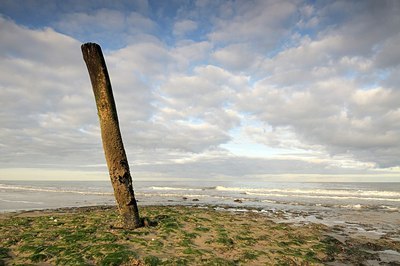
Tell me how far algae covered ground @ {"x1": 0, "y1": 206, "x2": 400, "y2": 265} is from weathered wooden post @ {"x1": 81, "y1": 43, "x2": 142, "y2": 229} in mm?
1425

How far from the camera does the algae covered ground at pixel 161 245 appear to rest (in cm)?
743

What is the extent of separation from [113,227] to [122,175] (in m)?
1.96

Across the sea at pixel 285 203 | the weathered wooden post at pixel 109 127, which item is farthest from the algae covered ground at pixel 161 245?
the sea at pixel 285 203

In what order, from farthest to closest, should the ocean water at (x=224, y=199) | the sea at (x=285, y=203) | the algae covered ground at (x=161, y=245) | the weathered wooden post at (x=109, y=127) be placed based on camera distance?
the ocean water at (x=224, y=199)
the sea at (x=285, y=203)
the weathered wooden post at (x=109, y=127)
the algae covered ground at (x=161, y=245)

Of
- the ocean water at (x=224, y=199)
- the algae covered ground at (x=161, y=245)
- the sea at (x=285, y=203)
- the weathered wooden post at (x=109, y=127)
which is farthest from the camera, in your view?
the ocean water at (x=224, y=199)

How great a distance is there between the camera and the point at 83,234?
9.25 m

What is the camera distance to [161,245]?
8586 millimetres

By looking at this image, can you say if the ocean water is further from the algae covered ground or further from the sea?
the algae covered ground

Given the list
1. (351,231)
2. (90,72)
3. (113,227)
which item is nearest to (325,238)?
(351,231)

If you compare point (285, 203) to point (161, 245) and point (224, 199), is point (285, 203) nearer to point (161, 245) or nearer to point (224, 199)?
point (224, 199)

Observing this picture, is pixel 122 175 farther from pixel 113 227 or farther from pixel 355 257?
pixel 355 257

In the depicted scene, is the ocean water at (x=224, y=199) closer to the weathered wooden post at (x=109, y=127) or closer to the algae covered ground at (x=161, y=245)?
the algae covered ground at (x=161, y=245)

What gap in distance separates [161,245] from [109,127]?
4.26 m

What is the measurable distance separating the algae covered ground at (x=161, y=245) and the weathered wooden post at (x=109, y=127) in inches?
56.1
